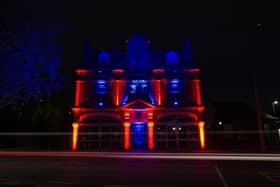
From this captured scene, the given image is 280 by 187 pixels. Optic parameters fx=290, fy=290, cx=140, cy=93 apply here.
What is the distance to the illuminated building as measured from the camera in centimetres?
3203

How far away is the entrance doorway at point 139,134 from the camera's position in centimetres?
3209

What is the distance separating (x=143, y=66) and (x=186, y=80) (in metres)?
5.30

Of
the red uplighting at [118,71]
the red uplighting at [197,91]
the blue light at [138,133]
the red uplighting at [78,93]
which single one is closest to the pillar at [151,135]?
the blue light at [138,133]

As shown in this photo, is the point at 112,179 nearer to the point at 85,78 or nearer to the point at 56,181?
the point at 56,181

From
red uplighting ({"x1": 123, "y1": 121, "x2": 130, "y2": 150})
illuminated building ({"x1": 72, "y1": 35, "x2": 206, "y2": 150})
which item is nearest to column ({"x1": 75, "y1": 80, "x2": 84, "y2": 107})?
illuminated building ({"x1": 72, "y1": 35, "x2": 206, "y2": 150})

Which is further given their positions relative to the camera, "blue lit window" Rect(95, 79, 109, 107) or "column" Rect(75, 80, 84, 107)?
"blue lit window" Rect(95, 79, 109, 107)

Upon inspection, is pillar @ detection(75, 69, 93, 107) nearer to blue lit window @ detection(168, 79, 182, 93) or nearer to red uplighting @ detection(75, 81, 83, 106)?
red uplighting @ detection(75, 81, 83, 106)

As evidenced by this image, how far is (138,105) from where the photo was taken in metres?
32.0

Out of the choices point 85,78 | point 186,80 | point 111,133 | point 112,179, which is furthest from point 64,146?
point 112,179

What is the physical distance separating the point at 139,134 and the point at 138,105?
3.25 metres

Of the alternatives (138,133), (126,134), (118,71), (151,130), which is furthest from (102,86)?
(151,130)

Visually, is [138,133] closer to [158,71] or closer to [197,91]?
[158,71]

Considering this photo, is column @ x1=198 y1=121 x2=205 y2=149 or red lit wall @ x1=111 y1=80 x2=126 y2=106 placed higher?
red lit wall @ x1=111 y1=80 x2=126 y2=106

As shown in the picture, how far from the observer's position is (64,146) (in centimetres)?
3306
